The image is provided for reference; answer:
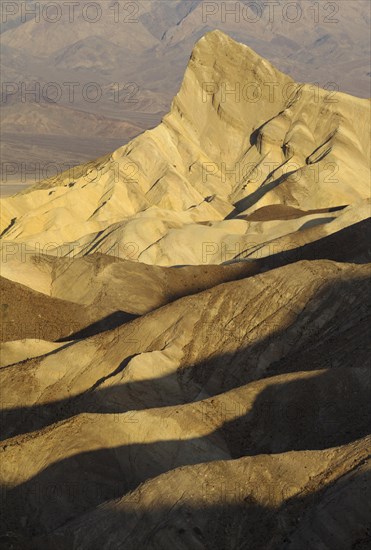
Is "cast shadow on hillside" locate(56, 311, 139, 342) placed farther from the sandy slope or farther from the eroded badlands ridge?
the sandy slope

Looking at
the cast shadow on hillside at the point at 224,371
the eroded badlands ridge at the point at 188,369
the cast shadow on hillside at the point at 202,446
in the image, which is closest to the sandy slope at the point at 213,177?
the eroded badlands ridge at the point at 188,369

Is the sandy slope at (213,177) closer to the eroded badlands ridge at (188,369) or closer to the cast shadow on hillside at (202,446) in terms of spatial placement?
the eroded badlands ridge at (188,369)

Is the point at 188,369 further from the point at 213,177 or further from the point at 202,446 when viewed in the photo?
the point at 213,177

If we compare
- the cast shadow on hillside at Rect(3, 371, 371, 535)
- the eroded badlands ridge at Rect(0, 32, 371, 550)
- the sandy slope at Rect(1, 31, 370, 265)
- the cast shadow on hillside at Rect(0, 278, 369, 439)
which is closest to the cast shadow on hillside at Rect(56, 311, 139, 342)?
the eroded badlands ridge at Rect(0, 32, 371, 550)

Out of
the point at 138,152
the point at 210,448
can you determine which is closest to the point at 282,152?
the point at 138,152

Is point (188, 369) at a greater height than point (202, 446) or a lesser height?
greater

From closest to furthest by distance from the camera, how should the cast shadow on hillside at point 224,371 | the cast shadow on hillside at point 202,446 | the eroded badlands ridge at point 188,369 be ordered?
the eroded badlands ridge at point 188,369 < the cast shadow on hillside at point 202,446 < the cast shadow on hillside at point 224,371

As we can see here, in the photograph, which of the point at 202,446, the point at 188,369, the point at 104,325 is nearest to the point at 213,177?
the point at 104,325

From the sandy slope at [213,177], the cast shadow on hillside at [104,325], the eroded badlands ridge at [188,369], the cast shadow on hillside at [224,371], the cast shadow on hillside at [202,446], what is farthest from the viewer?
the sandy slope at [213,177]
